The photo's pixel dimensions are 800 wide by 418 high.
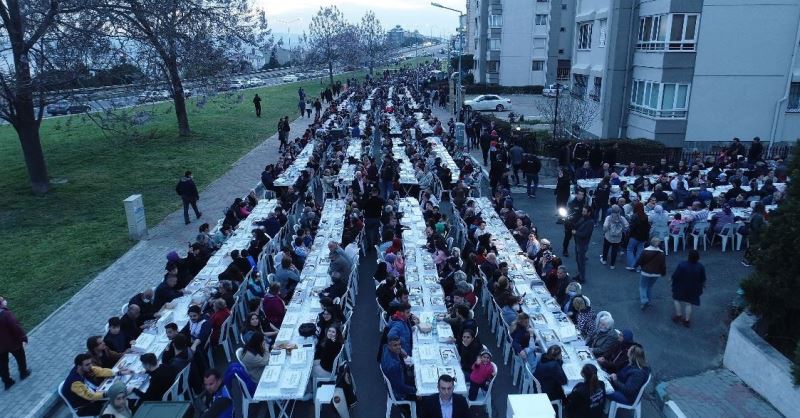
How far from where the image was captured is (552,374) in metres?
7.21

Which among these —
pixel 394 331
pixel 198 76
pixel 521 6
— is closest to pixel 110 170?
pixel 198 76

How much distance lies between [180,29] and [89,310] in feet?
53.6

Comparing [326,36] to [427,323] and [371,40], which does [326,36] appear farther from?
[427,323]

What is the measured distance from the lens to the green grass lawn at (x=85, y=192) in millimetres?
13453

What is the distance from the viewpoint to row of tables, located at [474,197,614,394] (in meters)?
7.75

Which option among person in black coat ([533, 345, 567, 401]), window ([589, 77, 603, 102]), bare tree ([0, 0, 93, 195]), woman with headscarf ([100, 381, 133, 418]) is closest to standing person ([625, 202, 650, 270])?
person in black coat ([533, 345, 567, 401])

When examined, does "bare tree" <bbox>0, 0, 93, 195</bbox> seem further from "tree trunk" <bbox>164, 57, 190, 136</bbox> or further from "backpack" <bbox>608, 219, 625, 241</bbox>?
"backpack" <bbox>608, 219, 625, 241</bbox>

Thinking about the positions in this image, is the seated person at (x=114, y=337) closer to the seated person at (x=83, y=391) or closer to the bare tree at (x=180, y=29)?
the seated person at (x=83, y=391)

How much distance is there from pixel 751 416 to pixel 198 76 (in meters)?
29.3

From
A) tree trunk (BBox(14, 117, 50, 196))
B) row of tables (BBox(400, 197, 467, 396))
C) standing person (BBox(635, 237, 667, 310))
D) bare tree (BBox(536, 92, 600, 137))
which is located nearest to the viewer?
row of tables (BBox(400, 197, 467, 396))

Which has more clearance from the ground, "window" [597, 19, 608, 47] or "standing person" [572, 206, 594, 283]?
"window" [597, 19, 608, 47]

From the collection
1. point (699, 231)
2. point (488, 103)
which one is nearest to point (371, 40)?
point (488, 103)

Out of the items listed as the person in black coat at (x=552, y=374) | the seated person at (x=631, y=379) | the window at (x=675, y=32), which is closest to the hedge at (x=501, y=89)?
the window at (x=675, y=32)

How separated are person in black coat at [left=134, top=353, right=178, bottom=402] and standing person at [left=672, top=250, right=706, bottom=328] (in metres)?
9.14
